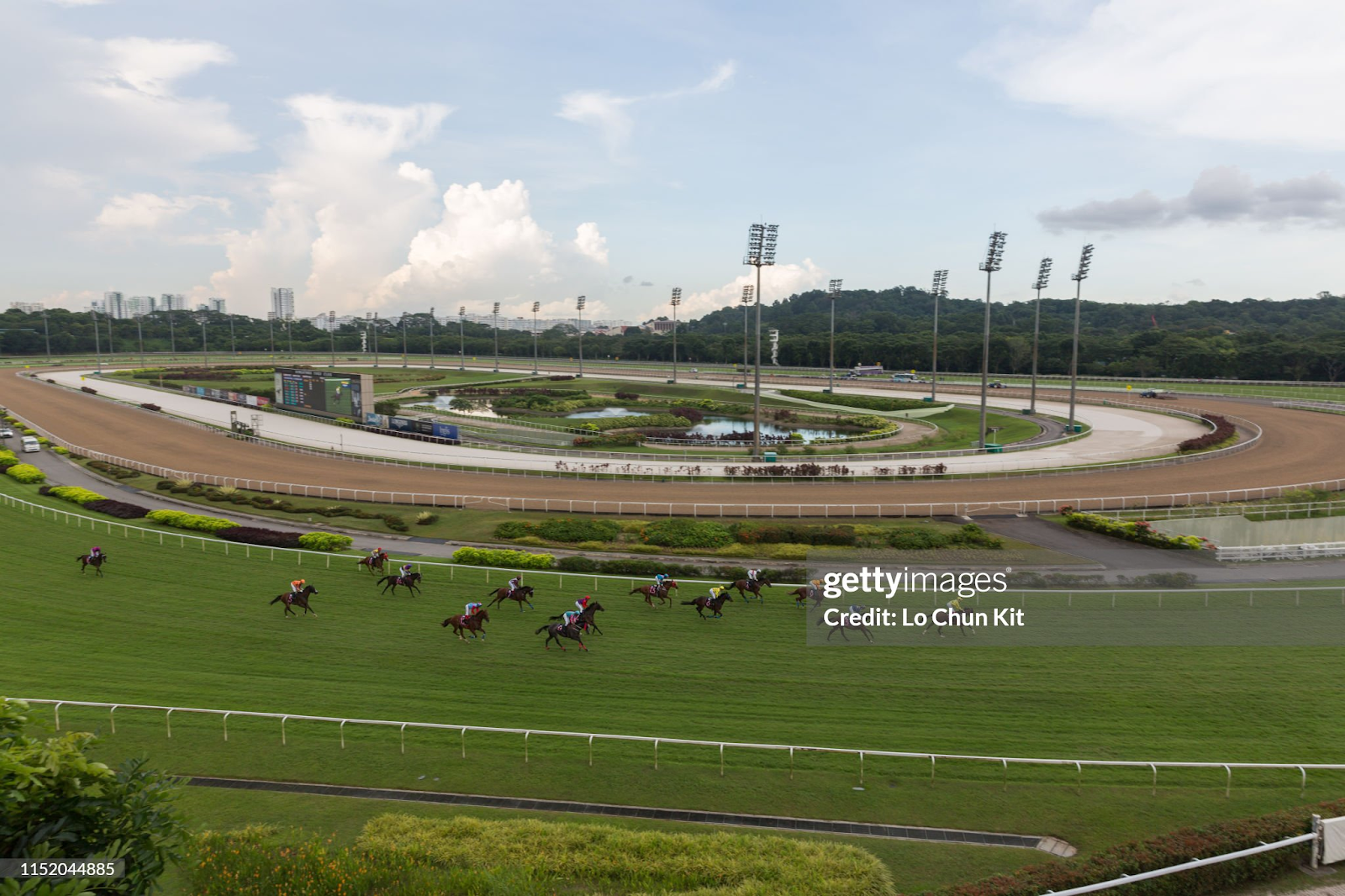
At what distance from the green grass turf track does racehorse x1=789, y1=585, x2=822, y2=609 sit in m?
0.66

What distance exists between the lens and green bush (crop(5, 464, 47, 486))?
3775 centimetres

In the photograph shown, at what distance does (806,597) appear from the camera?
20.2 meters

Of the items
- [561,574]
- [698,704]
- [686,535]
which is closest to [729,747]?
[698,704]

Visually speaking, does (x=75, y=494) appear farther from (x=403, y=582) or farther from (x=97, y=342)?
(x=97, y=342)

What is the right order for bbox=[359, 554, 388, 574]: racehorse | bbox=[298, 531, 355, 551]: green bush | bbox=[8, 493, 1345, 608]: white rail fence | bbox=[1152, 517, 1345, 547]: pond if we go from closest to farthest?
bbox=[8, 493, 1345, 608]: white rail fence < bbox=[359, 554, 388, 574]: racehorse < bbox=[298, 531, 355, 551]: green bush < bbox=[1152, 517, 1345, 547]: pond

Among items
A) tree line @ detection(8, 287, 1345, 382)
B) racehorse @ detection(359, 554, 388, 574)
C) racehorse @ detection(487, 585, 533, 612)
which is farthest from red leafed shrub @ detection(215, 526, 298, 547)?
tree line @ detection(8, 287, 1345, 382)

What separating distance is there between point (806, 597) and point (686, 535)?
306 inches

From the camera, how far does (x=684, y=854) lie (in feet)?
33.6

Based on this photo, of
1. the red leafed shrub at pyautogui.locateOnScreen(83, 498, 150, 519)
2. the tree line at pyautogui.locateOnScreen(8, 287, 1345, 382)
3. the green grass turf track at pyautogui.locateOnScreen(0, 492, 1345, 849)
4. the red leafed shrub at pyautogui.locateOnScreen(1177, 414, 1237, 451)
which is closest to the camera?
the green grass turf track at pyautogui.locateOnScreen(0, 492, 1345, 849)

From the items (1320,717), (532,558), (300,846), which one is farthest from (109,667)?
(1320,717)

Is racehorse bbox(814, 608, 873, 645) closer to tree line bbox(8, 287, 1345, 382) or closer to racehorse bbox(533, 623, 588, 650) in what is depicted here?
racehorse bbox(533, 623, 588, 650)

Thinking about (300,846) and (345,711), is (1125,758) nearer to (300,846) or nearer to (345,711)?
(300,846)

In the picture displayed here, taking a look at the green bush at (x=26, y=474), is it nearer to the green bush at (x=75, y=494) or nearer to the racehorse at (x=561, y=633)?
the green bush at (x=75, y=494)

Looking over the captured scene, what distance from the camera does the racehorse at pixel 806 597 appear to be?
760 inches
